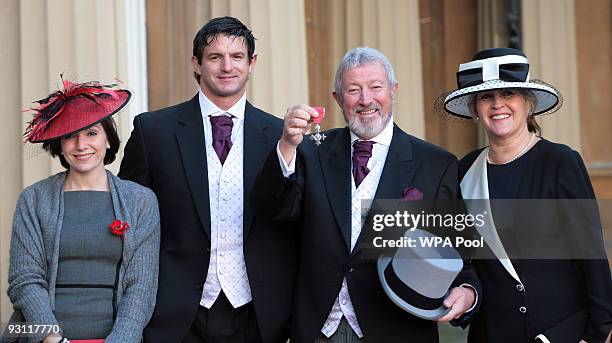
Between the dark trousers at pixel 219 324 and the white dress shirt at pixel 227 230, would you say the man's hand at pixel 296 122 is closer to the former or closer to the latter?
the white dress shirt at pixel 227 230

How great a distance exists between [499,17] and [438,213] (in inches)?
289

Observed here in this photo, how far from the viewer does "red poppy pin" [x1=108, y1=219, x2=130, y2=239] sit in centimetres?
311

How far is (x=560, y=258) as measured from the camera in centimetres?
320

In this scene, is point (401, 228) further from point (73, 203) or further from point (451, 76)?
point (451, 76)

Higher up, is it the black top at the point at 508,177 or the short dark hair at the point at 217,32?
the short dark hair at the point at 217,32

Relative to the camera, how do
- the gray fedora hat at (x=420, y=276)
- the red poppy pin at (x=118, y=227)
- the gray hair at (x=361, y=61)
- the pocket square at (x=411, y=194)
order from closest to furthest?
the gray fedora hat at (x=420, y=276) < the red poppy pin at (x=118, y=227) < the pocket square at (x=411, y=194) < the gray hair at (x=361, y=61)

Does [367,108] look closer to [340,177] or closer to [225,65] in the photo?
[340,177]

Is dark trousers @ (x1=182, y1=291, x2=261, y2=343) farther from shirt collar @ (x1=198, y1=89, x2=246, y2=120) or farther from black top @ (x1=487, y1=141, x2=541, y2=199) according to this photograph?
black top @ (x1=487, y1=141, x2=541, y2=199)

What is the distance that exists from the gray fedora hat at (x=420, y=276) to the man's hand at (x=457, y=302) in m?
0.02

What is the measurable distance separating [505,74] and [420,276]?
3.04 feet

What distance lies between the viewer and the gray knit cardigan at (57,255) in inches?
119

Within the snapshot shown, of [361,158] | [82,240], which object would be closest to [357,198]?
[361,158]

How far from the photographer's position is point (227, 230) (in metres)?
3.41

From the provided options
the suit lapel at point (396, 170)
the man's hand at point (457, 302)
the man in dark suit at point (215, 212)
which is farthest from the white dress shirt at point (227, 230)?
the man's hand at point (457, 302)
